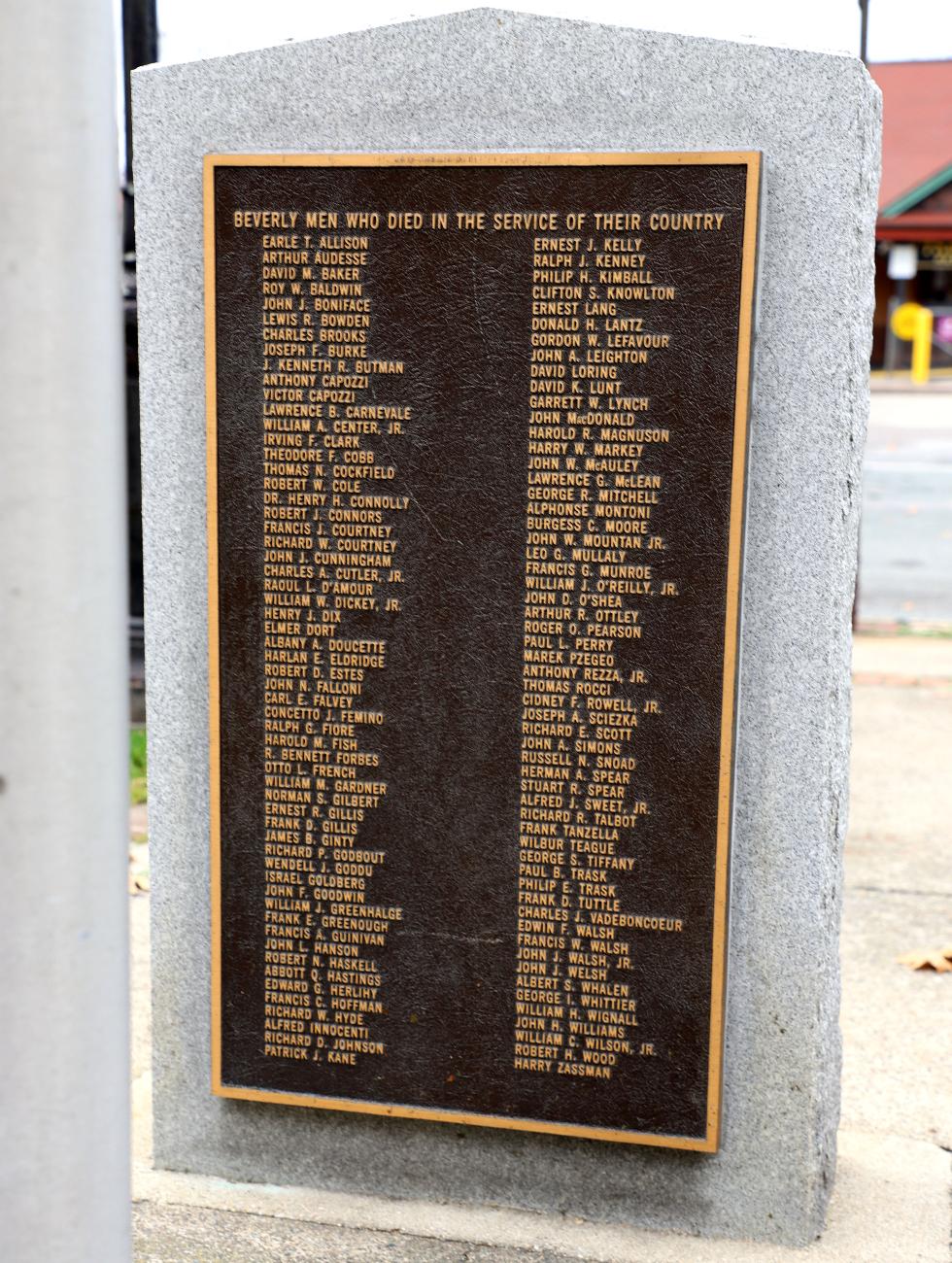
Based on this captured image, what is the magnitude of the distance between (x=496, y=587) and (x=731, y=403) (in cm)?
68

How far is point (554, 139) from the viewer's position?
11.1ft

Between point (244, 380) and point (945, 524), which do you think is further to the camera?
point (945, 524)

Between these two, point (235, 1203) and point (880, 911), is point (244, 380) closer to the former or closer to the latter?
point (235, 1203)

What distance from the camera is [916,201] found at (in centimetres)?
3550

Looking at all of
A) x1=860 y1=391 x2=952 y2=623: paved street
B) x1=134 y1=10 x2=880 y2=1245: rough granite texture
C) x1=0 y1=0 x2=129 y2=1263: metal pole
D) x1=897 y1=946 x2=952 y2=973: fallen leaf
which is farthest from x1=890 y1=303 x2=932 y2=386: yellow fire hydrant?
x1=0 y1=0 x2=129 y2=1263: metal pole

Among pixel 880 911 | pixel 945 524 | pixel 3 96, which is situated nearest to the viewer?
pixel 3 96

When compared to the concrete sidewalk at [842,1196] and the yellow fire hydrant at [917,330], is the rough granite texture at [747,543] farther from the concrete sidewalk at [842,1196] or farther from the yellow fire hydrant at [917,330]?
the yellow fire hydrant at [917,330]

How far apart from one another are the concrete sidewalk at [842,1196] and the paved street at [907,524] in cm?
624

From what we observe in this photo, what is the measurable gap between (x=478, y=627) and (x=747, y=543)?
0.65m

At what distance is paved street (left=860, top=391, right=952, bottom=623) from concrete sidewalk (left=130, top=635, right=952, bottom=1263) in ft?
20.5

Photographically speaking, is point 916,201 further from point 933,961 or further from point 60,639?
point 60,639

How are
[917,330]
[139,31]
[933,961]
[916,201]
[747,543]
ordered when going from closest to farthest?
[747,543], [933,961], [139,31], [916,201], [917,330]

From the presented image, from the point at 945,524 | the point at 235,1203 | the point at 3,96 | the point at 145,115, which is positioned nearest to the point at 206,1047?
the point at 235,1203

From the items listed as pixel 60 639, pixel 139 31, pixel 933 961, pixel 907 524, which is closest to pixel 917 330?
pixel 907 524
